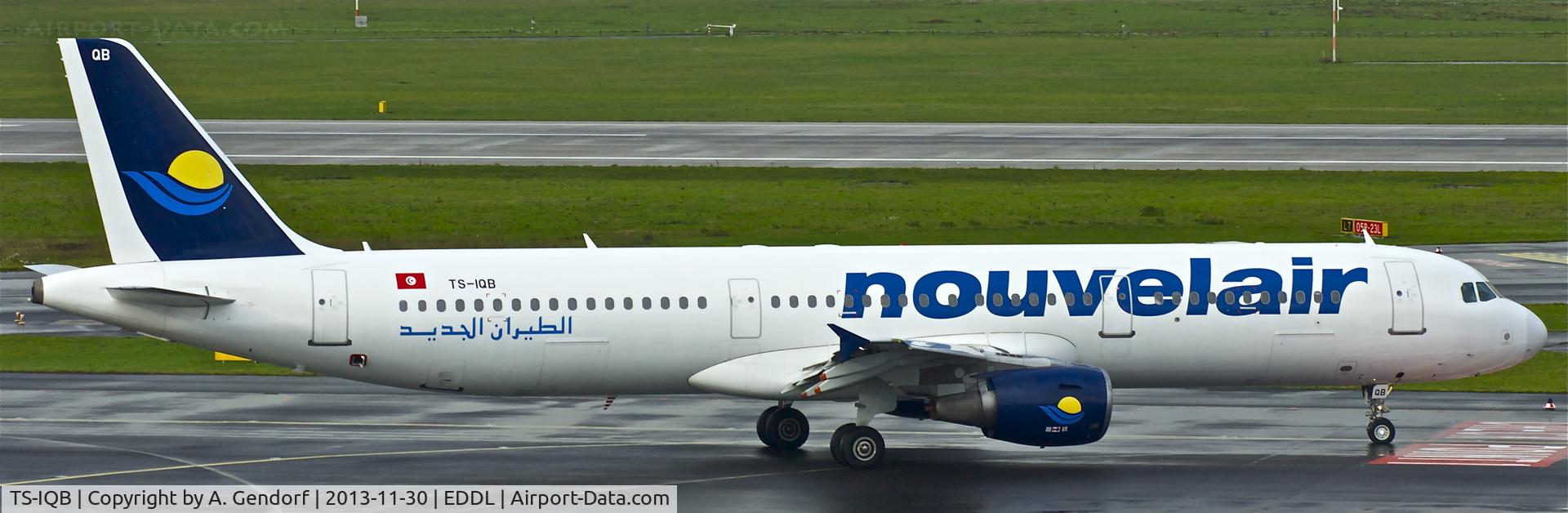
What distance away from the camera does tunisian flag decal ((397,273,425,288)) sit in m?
29.6

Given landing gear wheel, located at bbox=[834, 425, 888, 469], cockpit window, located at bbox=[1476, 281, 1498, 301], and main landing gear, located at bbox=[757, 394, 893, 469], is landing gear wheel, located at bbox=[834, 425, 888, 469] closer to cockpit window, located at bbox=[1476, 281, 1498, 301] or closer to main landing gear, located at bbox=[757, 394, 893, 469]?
main landing gear, located at bbox=[757, 394, 893, 469]

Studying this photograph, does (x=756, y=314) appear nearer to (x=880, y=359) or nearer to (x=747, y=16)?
(x=880, y=359)

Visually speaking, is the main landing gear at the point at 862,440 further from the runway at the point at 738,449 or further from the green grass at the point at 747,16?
the green grass at the point at 747,16

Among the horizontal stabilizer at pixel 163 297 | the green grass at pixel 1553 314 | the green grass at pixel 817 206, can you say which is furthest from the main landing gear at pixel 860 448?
the green grass at pixel 817 206

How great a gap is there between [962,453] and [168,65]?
10387 centimetres

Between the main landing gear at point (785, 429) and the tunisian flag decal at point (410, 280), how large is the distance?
6.42 metres

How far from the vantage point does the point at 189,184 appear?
2950cm

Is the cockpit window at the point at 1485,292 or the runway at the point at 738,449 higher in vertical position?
the cockpit window at the point at 1485,292

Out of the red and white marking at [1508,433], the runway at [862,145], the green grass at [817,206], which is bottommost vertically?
the red and white marking at [1508,433]

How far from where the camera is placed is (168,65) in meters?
124

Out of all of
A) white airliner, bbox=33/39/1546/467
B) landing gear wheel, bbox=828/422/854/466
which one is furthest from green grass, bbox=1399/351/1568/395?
landing gear wheel, bbox=828/422/854/466

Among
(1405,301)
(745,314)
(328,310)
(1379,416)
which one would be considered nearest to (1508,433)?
(1379,416)

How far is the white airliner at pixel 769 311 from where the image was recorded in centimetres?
2897

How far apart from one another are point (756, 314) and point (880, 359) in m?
2.36
